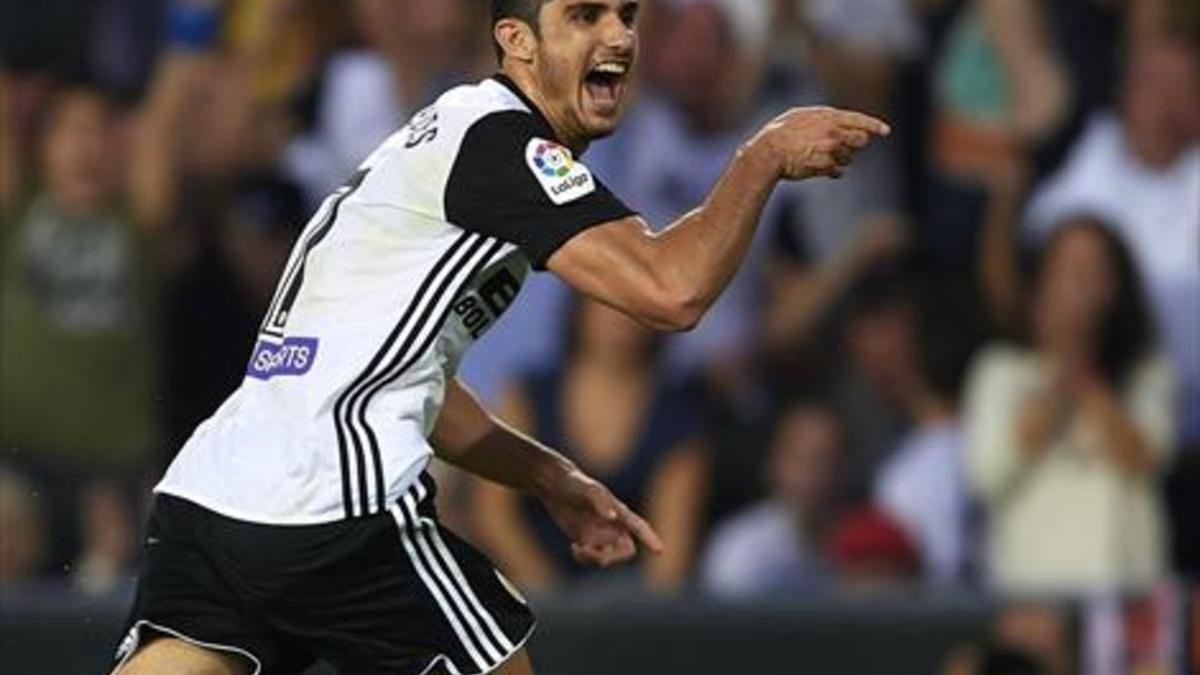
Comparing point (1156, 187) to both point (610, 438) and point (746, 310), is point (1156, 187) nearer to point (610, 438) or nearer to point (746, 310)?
point (746, 310)

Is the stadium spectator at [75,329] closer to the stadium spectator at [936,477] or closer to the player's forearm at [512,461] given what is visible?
the stadium spectator at [936,477]

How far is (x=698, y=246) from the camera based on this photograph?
20.9ft

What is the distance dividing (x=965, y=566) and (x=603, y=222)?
5.02 metres

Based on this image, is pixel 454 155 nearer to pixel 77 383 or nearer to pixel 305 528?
pixel 305 528

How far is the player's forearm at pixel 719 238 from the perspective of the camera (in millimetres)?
6348

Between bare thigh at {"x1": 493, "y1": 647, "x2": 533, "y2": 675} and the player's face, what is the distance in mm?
1057

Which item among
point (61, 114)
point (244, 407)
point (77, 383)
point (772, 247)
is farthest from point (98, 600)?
point (244, 407)

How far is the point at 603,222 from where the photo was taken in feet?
21.0

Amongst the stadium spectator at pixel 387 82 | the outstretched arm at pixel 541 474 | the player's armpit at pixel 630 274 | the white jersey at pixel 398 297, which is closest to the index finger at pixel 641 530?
the outstretched arm at pixel 541 474

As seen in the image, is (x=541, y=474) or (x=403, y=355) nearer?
(x=403, y=355)

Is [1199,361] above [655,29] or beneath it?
beneath

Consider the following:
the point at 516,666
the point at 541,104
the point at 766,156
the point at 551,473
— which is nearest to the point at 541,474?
the point at 551,473

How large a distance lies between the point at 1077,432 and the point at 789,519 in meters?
1.01

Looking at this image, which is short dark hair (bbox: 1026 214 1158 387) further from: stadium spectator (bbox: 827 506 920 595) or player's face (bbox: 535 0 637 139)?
player's face (bbox: 535 0 637 139)
